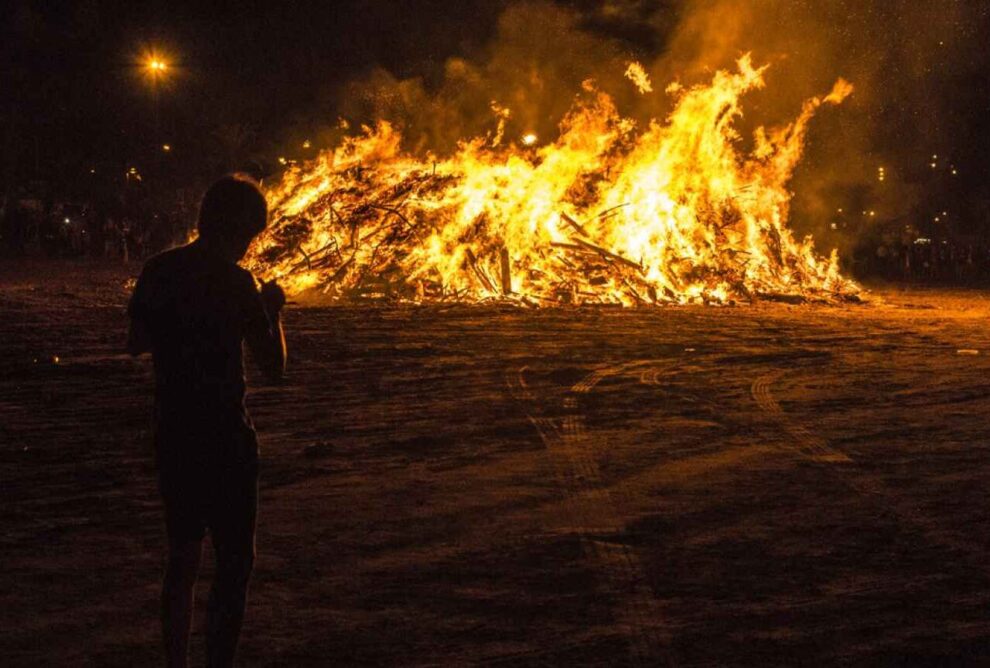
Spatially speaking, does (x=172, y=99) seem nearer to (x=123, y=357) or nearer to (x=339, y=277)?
(x=339, y=277)

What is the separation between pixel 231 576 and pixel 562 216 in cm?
2111

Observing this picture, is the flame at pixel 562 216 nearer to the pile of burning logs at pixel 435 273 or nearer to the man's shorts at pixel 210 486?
the pile of burning logs at pixel 435 273

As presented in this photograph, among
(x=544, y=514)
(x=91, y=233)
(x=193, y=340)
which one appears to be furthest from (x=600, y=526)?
(x=91, y=233)

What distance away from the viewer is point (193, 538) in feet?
11.9

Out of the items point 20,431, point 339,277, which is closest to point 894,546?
point 20,431

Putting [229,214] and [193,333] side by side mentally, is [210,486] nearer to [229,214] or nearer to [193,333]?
[193,333]

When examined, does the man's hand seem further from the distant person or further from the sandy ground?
the sandy ground

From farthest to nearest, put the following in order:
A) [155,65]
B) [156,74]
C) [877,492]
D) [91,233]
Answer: [91,233], [156,74], [155,65], [877,492]

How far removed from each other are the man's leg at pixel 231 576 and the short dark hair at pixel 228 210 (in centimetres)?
79

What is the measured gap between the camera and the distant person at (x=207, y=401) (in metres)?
3.55

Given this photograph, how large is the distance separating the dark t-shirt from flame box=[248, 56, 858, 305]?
2005 cm

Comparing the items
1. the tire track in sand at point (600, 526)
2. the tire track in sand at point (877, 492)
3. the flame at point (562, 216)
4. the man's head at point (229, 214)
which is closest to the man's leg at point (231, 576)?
the man's head at point (229, 214)

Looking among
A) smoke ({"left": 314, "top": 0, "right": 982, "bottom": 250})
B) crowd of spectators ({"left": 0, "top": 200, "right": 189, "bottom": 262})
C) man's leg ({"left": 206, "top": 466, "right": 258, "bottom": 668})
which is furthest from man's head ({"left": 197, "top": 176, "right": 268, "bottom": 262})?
crowd of spectators ({"left": 0, "top": 200, "right": 189, "bottom": 262})

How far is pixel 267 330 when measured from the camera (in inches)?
145
